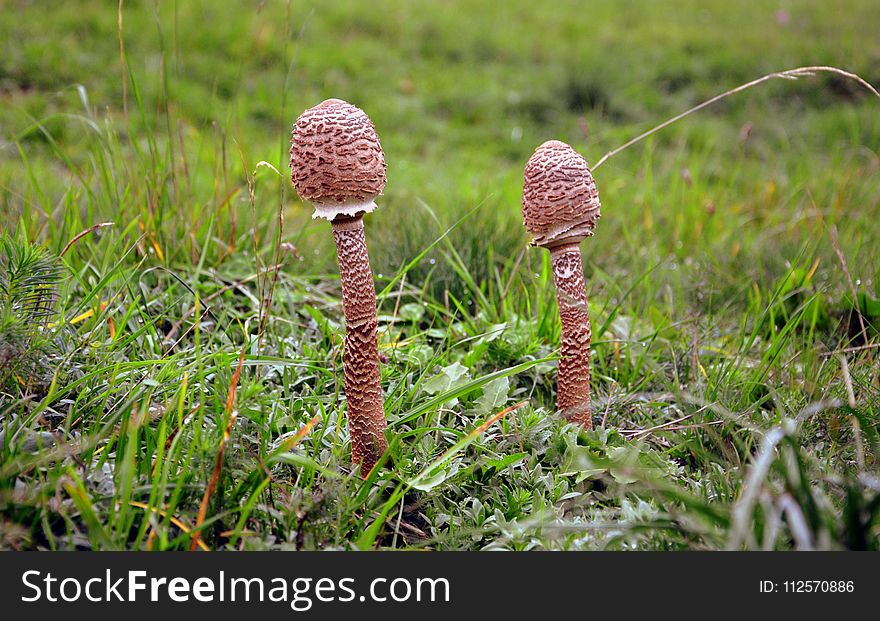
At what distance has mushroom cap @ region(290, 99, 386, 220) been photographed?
1.65 m

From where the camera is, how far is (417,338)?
2641 millimetres

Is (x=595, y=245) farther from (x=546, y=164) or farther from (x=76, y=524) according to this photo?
(x=76, y=524)

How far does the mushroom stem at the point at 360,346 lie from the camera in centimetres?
183

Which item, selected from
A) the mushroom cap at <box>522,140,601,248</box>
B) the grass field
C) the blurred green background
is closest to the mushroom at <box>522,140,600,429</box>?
the mushroom cap at <box>522,140,601,248</box>

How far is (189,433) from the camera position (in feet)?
6.19

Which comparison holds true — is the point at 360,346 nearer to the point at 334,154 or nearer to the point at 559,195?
the point at 334,154

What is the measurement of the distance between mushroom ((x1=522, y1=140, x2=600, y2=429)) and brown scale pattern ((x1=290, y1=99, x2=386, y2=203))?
0.48 m

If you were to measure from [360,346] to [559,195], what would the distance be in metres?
0.70

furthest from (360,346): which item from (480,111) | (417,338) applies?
(480,111)

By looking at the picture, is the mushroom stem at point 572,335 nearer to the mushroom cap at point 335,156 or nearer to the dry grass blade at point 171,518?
the mushroom cap at point 335,156

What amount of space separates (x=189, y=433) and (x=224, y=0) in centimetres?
693
